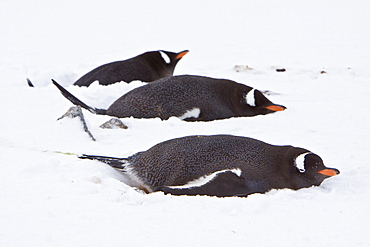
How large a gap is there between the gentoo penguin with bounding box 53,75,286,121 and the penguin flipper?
5.88 feet

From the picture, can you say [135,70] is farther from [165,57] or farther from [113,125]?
[113,125]

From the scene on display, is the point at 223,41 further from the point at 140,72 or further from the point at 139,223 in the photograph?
the point at 139,223

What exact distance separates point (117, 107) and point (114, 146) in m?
1.07

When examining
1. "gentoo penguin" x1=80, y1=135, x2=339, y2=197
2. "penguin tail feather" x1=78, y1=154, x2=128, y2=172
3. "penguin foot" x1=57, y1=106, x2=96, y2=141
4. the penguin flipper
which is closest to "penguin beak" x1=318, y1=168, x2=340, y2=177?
"gentoo penguin" x1=80, y1=135, x2=339, y2=197

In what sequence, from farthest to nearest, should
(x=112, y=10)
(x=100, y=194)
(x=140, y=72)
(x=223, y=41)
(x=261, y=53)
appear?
(x=112, y=10)
(x=223, y=41)
(x=261, y=53)
(x=140, y=72)
(x=100, y=194)

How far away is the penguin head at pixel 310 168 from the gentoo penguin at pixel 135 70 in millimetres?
3023

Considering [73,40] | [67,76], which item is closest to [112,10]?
[73,40]

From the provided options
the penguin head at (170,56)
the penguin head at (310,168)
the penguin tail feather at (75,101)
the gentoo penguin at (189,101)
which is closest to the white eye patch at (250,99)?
the gentoo penguin at (189,101)

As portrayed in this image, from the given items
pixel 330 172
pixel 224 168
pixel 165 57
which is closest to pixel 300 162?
pixel 330 172

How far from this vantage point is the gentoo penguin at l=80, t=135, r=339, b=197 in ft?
9.27

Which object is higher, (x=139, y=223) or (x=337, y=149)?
(x=139, y=223)

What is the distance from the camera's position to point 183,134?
3.88 m

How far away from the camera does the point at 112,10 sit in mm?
11258

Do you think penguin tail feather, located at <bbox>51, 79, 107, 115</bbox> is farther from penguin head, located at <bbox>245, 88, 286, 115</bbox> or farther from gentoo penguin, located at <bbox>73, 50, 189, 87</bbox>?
penguin head, located at <bbox>245, 88, 286, 115</bbox>
